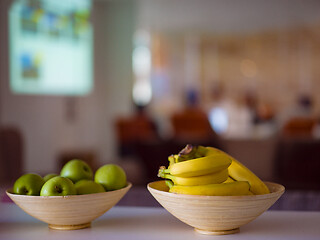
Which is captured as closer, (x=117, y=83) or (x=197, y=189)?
(x=197, y=189)

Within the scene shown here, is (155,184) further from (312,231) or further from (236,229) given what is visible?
(312,231)

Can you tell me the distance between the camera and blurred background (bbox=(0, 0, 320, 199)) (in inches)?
122

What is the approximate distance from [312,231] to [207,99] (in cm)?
1101

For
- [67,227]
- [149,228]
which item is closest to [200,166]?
[149,228]

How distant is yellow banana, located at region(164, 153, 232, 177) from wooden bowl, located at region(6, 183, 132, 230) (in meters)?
0.18

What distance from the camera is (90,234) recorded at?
0.93m

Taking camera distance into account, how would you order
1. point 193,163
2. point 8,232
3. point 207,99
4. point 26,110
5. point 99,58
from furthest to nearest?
point 207,99, point 99,58, point 26,110, point 8,232, point 193,163

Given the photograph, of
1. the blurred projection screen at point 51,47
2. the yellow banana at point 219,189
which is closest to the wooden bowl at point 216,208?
the yellow banana at point 219,189

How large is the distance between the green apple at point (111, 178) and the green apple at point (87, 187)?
0.08ft

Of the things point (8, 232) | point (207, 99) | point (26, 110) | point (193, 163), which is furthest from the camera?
point (207, 99)

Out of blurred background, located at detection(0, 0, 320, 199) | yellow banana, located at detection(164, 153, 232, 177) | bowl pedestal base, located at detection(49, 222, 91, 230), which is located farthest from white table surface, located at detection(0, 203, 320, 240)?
blurred background, located at detection(0, 0, 320, 199)

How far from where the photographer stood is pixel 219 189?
0.85 metres

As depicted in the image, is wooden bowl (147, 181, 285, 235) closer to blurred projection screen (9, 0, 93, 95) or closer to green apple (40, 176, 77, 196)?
green apple (40, 176, 77, 196)

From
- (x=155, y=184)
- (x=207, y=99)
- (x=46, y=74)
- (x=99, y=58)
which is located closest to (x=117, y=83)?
(x=99, y=58)
